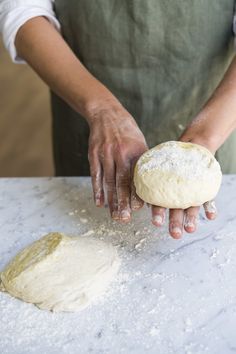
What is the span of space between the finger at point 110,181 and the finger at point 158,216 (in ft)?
0.26

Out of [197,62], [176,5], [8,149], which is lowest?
[8,149]

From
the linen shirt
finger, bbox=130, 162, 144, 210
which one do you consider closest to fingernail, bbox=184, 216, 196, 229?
finger, bbox=130, 162, 144, 210

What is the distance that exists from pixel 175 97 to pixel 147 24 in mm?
182

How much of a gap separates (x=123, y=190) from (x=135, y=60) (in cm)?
37

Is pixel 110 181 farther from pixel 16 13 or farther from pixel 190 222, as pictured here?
pixel 16 13

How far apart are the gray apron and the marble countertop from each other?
24 centimetres

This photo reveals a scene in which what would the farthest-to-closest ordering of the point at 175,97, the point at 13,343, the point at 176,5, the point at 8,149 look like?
the point at 8,149
the point at 175,97
the point at 176,5
the point at 13,343

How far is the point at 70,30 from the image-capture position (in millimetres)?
1312

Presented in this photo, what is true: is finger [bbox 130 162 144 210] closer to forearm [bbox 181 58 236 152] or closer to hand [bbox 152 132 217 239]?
hand [bbox 152 132 217 239]

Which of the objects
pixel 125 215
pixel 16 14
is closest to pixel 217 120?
pixel 125 215

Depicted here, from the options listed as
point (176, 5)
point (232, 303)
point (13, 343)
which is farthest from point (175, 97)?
point (13, 343)

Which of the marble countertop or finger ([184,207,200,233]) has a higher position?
finger ([184,207,200,233])

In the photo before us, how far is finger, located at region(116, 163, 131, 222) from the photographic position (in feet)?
3.30

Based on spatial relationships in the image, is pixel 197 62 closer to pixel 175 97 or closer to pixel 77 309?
pixel 175 97
